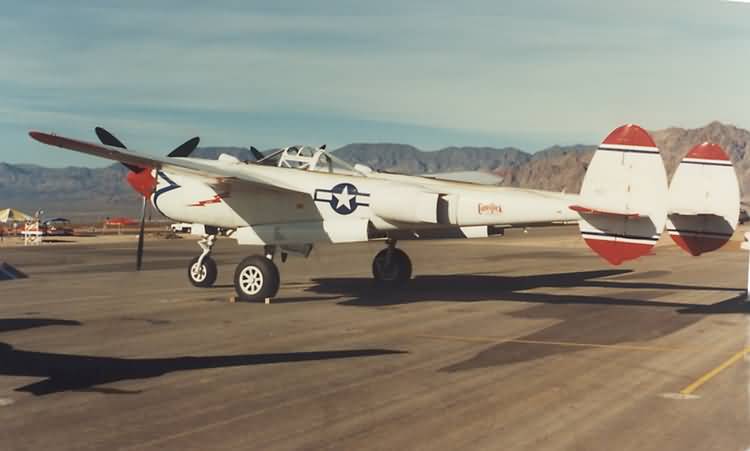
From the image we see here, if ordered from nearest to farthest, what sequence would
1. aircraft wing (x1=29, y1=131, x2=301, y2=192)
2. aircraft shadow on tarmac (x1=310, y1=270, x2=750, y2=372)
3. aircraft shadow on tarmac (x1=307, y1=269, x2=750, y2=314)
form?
aircraft shadow on tarmac (x1=310, y1=270, x2=750, y2=372)
aircraft wing (x1=29, y1=131, x2=301, y2=192)
aircraft shadow on tarmac (x1=307, y1=269, x2=750, y2=314)

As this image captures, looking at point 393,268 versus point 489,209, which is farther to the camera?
point 393,268

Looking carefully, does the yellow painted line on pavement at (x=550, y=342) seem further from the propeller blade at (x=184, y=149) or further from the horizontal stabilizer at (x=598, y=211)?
the propeller blade at (x=184, y=149)

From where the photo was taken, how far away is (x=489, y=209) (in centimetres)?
1639

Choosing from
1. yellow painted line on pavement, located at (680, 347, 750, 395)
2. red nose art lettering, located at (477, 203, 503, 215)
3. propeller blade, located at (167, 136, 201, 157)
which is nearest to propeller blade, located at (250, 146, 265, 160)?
propeller blade, located at (167, 136, 201, 157)

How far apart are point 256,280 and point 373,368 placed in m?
7.43

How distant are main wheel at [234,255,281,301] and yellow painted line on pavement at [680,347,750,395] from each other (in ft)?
31.0

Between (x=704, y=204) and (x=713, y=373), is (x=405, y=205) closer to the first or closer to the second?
(x=704, y=204)

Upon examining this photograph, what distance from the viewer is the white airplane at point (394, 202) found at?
47.9 feet

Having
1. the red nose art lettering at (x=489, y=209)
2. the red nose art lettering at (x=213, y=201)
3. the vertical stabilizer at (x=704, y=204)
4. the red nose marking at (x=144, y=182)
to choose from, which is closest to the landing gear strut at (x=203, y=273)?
the red nose marking at (x=144, y=182)

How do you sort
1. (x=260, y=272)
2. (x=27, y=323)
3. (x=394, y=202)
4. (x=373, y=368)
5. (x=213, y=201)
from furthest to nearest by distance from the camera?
(x=213, y=201) → (x=260, y=272) → (x=394, y=202) → (x=27, y=323) → (x=373, y=368)

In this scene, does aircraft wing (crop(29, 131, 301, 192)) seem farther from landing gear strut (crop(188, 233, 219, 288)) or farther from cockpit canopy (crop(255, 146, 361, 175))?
landing gear strut (crop(188, 233, 219, 288))

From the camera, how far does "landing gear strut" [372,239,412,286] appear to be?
2112cm

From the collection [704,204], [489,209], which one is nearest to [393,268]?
[489,209]

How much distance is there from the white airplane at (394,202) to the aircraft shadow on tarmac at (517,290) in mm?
1394
